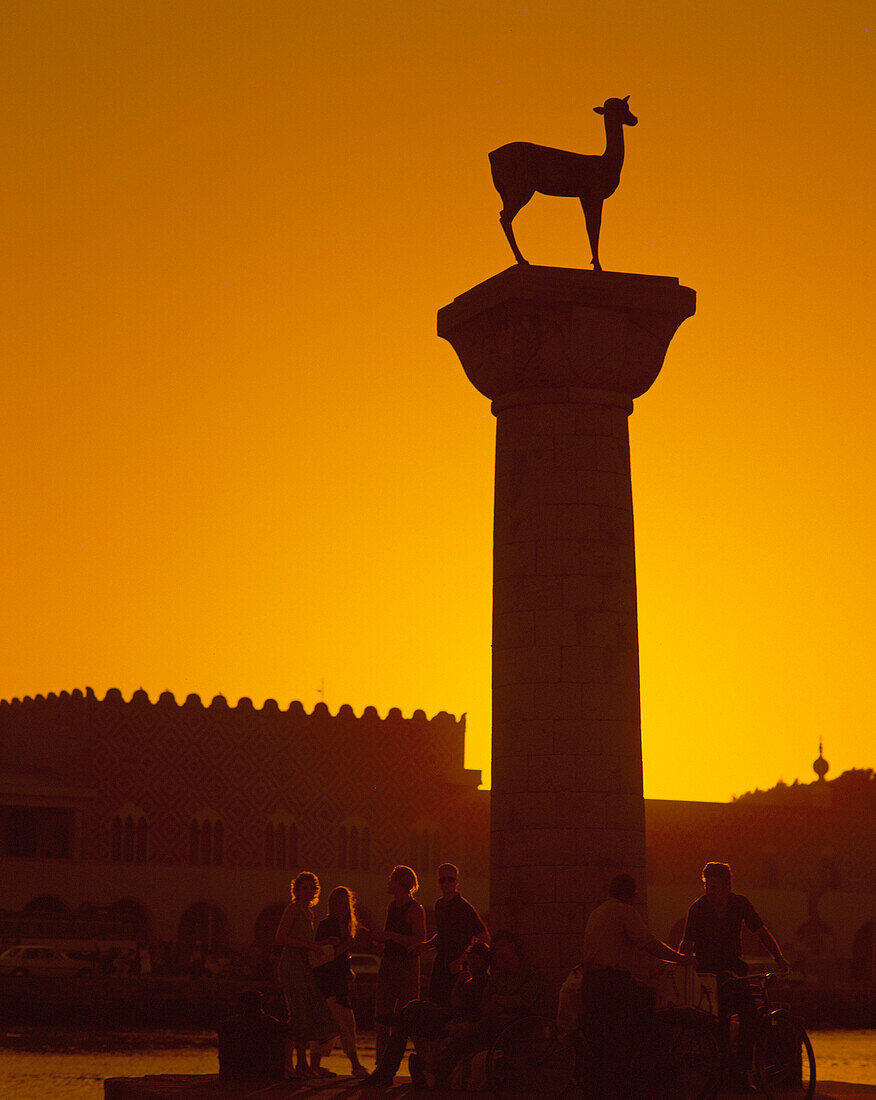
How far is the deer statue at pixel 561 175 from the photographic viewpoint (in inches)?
747

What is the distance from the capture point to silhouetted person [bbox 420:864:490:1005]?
52.9ft

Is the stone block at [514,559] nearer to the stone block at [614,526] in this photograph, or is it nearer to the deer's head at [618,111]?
the stone block at [614,526]

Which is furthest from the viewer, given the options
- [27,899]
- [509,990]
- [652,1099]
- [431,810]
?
[431,810]

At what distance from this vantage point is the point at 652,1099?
527 inches

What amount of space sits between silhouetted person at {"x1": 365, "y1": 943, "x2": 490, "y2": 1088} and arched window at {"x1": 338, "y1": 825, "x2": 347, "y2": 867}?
40.7m

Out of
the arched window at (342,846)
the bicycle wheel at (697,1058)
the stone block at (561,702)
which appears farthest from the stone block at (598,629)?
the arched window at (342,846)

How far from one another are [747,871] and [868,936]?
419cm

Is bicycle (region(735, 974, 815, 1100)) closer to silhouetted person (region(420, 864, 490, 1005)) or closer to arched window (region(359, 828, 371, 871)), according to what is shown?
silhouetted person (region(420, 864, 490, 1005))

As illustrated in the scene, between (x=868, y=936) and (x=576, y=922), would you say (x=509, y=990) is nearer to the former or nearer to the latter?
(x=576, y=922)

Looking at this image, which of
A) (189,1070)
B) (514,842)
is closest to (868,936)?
(189,1070)

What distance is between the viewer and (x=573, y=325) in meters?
18.2

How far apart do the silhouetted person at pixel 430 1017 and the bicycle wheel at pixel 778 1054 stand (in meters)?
2.15

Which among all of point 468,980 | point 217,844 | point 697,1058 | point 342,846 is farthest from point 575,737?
point 342,846

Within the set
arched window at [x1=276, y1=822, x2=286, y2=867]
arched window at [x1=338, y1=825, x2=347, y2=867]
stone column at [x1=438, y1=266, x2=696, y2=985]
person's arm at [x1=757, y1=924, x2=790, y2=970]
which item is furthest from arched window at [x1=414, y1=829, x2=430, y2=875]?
person's arm at [x1=757, y1=924, x2=790, y2=970]
